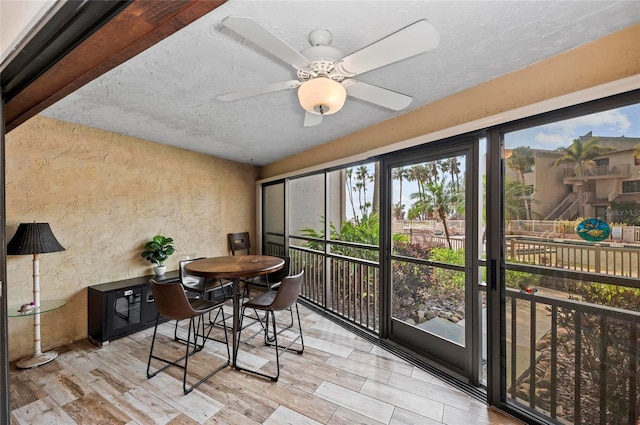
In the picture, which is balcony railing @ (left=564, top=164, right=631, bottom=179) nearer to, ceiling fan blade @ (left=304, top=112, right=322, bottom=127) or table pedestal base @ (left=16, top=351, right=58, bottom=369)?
ceiling fan blade @ (left=304, top=112, right=322, bottom=127)

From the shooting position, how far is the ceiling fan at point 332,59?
1.09 metres

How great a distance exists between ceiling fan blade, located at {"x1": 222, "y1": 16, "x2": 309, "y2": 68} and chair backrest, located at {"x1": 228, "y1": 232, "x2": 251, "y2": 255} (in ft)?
12.4

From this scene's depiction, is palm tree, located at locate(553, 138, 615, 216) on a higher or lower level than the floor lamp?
higher

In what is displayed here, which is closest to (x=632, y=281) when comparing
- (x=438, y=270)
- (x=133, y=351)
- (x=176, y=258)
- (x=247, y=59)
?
(x=438, y=270)

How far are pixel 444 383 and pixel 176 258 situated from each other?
3.68 m

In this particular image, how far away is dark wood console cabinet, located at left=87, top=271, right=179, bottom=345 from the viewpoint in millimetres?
2846

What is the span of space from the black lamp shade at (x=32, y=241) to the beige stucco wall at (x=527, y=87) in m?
3.32

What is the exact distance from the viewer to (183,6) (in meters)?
0.78

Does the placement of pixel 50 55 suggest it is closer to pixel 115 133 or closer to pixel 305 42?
pixel 305 42

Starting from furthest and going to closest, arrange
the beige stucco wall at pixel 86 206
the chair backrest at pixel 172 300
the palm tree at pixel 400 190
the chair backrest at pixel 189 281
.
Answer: the chair backrest at pixel 189 281 < the palm tree at pixel 400 190 < the beige stucco wall at pixel 86 206 < the chair backrest at pixel 172 300

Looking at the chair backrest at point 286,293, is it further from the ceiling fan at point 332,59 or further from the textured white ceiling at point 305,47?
the textured white ceiling at point 305,47

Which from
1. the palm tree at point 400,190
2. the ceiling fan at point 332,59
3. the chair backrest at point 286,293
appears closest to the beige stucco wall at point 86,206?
the chair backrest at point 286,293

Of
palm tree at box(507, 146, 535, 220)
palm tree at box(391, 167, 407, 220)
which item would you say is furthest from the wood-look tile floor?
palm tree at box(507, 146, 535, 220)

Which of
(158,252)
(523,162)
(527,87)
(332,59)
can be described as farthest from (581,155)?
(158,252)
